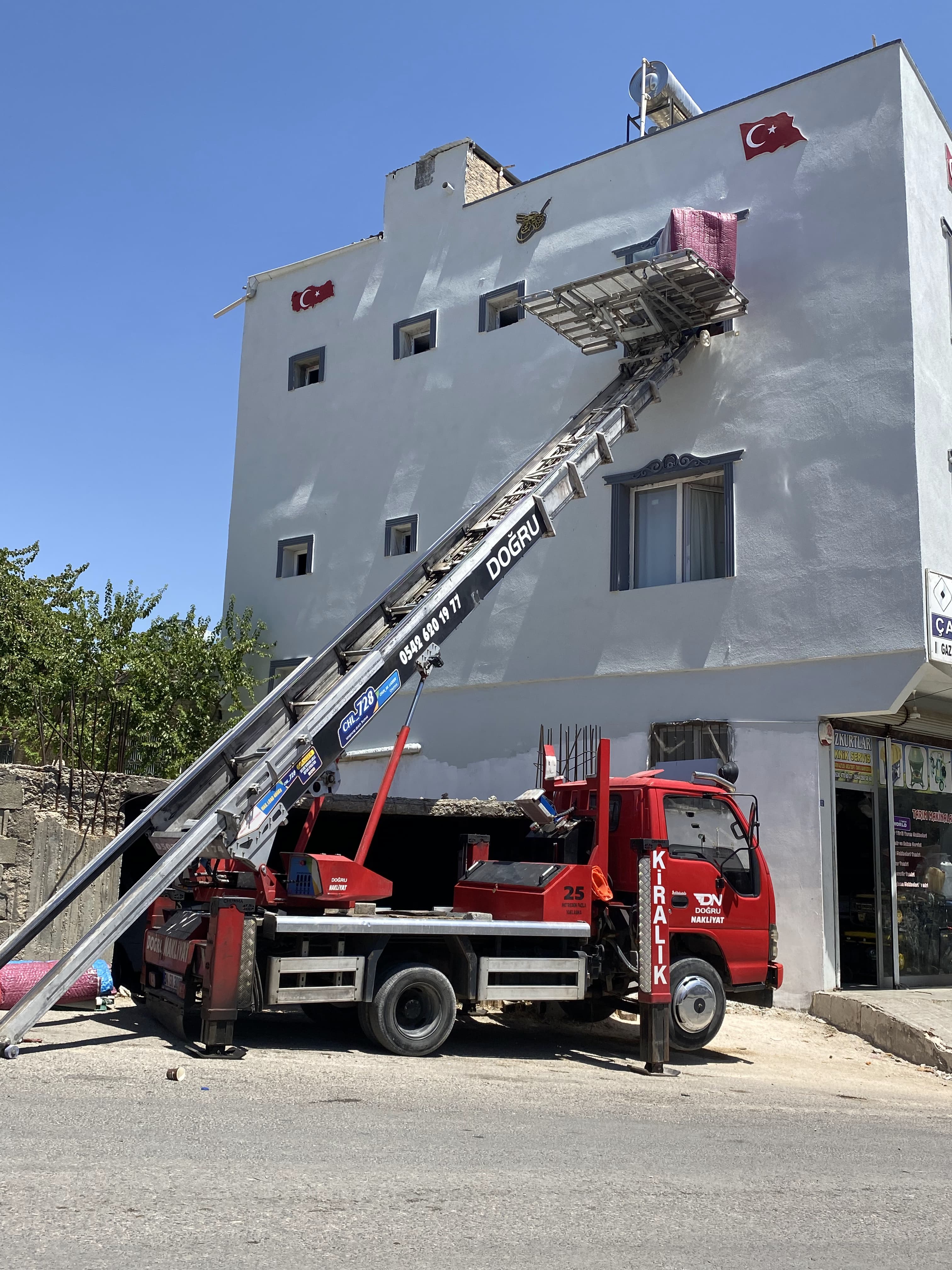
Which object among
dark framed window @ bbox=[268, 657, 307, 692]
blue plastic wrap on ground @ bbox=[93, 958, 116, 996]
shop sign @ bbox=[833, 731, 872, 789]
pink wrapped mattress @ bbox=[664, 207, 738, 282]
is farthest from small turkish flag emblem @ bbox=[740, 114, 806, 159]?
blue plastic wrap on ground @ bbox=[93, 958, 116, 996]

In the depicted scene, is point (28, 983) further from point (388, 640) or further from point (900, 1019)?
point (900, 1019)

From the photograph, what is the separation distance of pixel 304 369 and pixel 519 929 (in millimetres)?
16372

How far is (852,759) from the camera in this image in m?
15.6

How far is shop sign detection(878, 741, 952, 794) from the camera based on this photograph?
16.1m

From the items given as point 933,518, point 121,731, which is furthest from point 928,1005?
point 121,731

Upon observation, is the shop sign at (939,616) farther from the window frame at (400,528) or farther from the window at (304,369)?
the window at (304,369)

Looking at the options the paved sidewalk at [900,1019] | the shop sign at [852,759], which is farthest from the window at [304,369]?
the paved sidewalk at [900,1019]

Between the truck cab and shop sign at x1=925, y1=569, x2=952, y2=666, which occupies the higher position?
shop sign at x1=925, y1=569, x2=952, y2=666

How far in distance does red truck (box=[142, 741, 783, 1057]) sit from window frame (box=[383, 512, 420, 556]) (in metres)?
9.23

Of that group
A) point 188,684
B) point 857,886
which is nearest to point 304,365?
point 188,684

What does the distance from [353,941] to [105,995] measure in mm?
2995

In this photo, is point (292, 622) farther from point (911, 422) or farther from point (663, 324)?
point (911, 422)

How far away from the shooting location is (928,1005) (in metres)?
13.4

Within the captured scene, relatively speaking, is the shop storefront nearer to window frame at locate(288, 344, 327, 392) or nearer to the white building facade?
the white building facade
